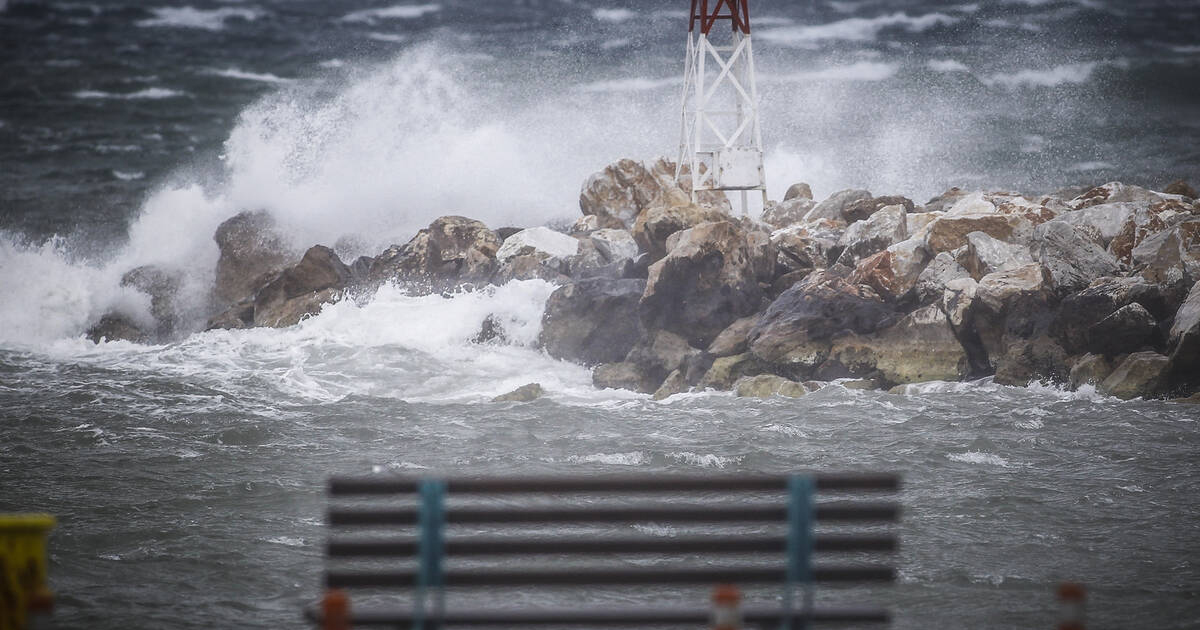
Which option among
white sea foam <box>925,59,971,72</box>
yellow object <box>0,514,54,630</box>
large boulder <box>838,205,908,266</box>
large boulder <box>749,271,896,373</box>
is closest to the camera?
yellow object <box>0,514,54,630</box>

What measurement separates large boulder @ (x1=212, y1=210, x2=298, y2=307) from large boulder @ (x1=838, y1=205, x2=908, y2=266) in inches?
596

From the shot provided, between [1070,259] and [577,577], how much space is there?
17.2m

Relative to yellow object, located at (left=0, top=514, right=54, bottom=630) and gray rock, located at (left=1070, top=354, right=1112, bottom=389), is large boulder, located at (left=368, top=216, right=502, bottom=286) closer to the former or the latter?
gray rock, located at (left=1070, top=354, right=1112, bottom=389)

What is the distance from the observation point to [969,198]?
26.2 metres

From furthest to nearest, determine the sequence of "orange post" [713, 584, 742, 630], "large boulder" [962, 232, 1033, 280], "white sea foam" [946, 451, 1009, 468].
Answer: "large boulder" [962, 232, 1033, 280] < "white sea foam" [946, 451, 1009, 468] < "orange post" [713, 584, 742, 630]

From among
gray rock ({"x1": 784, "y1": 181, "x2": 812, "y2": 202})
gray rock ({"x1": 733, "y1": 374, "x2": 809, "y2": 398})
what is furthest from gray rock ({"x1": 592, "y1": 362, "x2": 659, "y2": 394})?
gray rock ({"x1": 784, "y1": 181, "x2": 812, "y2": 202})

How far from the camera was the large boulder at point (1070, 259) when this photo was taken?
62.7 feet

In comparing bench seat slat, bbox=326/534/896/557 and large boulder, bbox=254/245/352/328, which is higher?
bench seat slat, bbox=326/534/896/557

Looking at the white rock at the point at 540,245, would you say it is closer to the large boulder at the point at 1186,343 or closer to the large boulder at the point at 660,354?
the large boulder at the point at 660,354

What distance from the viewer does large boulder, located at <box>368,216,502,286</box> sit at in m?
26.0

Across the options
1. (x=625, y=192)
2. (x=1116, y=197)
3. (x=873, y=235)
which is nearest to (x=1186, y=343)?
(x=873, y=235)

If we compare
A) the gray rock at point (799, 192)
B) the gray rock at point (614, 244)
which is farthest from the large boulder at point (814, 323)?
the gray rock at point (799, 192)

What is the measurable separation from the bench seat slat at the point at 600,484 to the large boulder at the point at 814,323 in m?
14.3

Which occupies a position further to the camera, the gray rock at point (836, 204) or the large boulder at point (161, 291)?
the large boulder at point (161, 291)
